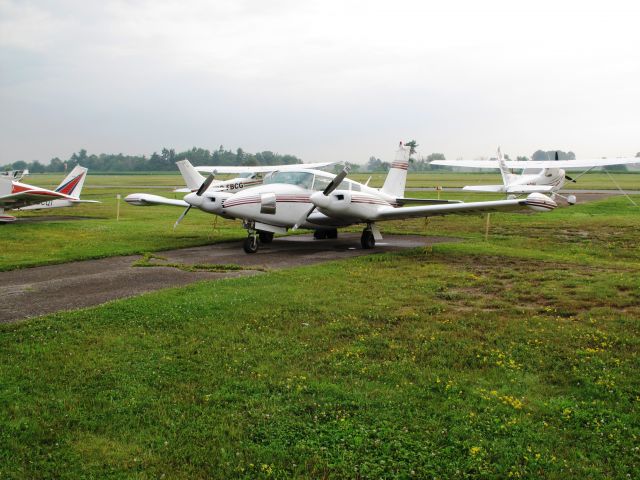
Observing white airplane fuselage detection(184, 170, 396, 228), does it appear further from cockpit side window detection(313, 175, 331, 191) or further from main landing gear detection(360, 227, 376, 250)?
main landing gear detection(360, 227, 376, 250)

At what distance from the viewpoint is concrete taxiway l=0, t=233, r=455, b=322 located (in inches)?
388

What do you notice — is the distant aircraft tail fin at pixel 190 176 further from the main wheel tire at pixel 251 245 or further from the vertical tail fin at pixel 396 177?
the main wheel tire at pixel 251 245

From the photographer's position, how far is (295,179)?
17.3 m

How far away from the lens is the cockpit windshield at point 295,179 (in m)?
17.2

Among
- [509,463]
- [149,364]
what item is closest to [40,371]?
[149,364]

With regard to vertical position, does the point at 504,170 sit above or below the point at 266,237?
above

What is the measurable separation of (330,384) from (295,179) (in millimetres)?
11943

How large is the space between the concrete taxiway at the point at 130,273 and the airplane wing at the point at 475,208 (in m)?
1.21

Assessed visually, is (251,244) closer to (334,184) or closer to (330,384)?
(334,184)

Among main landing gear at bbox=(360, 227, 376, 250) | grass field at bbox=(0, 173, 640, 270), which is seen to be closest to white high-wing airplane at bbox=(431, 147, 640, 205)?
grass field at bbox=(0, 173, 640, 270)

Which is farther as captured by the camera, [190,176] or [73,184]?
[73,184]

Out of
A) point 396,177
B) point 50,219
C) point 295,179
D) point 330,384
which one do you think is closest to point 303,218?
point 295,179

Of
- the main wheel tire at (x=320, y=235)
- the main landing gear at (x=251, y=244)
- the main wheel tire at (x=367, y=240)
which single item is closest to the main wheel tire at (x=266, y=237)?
the main wheel tire at (x=320, y=235)

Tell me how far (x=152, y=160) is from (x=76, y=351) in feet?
592
